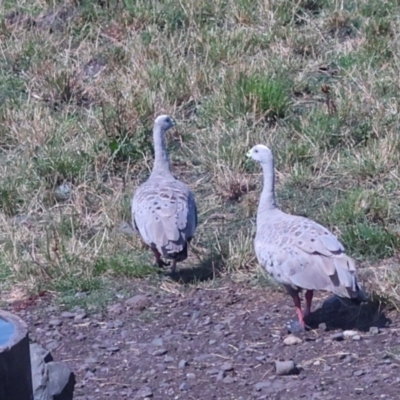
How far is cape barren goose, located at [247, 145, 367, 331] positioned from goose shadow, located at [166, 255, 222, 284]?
2.52ft

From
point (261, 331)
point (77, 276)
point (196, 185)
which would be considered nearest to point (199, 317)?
point (261, 331)

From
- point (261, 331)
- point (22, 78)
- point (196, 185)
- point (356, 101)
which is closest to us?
point (261, 331)

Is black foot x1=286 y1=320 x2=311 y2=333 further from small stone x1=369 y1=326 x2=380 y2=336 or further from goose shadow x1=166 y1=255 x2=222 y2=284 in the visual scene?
goose shadow x1=166 y1=255 x2=222 y2=284

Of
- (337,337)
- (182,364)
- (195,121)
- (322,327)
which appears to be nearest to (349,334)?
(337,337)

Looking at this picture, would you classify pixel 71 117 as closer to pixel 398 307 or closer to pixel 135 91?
pixel 135 91

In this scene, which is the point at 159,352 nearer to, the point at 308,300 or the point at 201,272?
the point at 308,300

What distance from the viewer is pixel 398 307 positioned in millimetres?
6430

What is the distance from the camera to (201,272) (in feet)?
24.3

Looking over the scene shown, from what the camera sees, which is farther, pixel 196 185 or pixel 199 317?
pixel 196 185

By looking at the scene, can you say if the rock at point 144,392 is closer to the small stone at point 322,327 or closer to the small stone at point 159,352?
the small stone at point 159,352

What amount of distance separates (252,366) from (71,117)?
4.63 metres

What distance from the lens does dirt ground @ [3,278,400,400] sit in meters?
5.83

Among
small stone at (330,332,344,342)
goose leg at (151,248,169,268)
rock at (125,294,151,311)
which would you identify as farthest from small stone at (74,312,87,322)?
small stone at (330,332,344,342)

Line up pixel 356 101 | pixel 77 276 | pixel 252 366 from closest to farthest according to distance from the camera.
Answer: pixel 252 366 < pixel 77 276 < pixel 356 101
